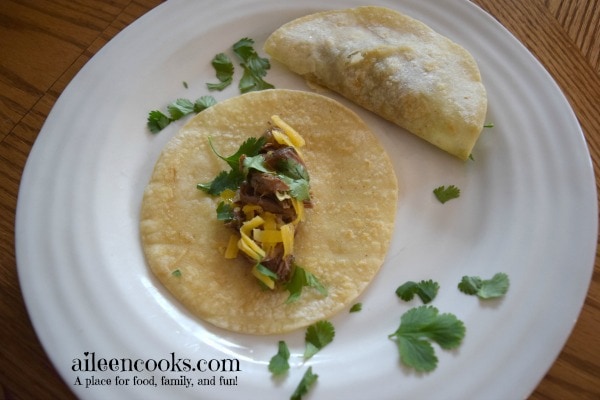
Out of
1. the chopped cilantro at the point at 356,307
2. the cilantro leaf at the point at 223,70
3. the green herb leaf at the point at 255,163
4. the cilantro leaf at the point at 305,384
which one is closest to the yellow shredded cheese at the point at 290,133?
the green herb leaf at the point at 255,163

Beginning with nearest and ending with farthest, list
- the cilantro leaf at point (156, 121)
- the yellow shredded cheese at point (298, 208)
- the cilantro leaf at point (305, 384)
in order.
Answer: the cilantro leaf at point (305, 384), the yellow shredded cheese at point (298, 208), the cilantro leaf at point (156, 121)

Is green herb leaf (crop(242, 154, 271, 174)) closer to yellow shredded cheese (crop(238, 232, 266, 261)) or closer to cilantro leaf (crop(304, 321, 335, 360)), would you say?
yellow shredded cheese (crop(238, 232, 266, 261))

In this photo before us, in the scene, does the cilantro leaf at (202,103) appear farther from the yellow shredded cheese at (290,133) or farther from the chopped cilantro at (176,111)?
the yellow shredded cheese at (290,133)

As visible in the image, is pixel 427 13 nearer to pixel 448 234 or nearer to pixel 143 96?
pixel 448 234

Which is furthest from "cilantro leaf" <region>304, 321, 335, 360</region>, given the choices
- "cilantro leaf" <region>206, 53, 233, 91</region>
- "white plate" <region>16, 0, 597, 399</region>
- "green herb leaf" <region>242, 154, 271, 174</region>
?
"cilantro leaf" <region>206, 53, 233, 91</region>

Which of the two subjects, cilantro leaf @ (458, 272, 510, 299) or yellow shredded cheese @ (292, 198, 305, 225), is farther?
yellow shredded cheese @ (292, 198, 305, 225)
